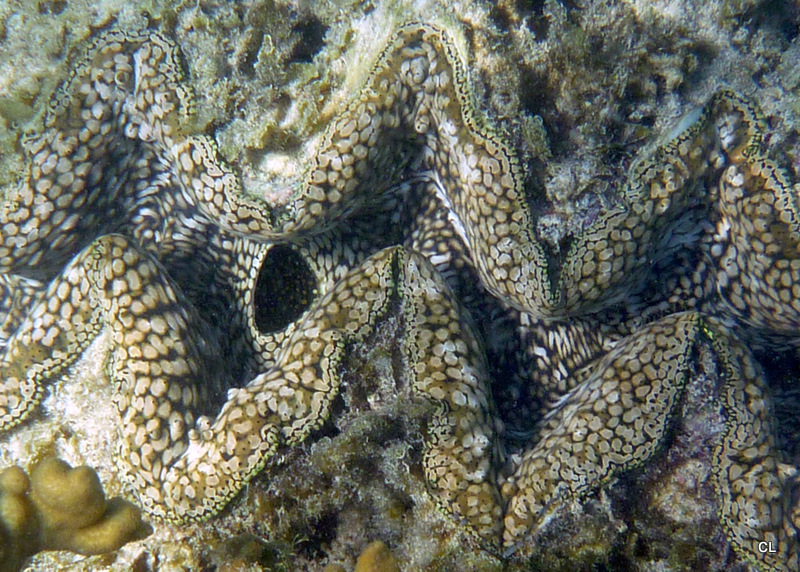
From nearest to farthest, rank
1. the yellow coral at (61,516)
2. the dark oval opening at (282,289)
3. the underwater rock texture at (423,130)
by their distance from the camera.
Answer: the underwater rock texture at (423,130) → the yellow coral at (61,516) → the dark oval opening at (282,289)

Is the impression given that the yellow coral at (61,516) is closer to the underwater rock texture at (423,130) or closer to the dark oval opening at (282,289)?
the underwater rock texture at (423,130)

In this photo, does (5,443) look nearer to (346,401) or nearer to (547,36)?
(346,401)

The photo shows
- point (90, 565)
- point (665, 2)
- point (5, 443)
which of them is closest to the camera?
point (665, 2)

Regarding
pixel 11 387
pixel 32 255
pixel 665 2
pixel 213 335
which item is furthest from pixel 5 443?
pixel 665 2

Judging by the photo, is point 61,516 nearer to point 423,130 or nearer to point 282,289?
point 282,289

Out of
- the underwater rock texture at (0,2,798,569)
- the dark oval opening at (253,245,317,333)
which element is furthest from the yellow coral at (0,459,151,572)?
the dark oval opening at (253,245,317,333)

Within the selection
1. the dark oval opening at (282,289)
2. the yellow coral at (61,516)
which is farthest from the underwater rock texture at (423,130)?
the dark oval opening at (282,289)
